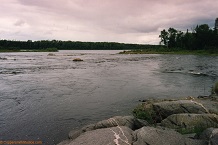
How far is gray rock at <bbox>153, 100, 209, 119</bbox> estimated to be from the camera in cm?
1458

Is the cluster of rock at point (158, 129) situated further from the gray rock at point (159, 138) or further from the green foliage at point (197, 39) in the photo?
the green foliage at point (197, 39)

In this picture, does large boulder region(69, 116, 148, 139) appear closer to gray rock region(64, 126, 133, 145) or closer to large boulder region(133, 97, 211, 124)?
gray rock region(64, 126, 133, 145)

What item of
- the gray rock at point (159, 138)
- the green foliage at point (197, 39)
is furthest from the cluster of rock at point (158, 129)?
the green foliage at point (197, 39)

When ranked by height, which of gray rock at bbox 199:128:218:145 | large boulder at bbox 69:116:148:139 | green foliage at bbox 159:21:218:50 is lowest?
large boulder at bbox 69:116:148:139

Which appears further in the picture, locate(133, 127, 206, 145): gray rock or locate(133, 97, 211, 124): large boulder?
locate(133, 97, 211, 124): large boulder

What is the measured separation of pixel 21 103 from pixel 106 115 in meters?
8.37

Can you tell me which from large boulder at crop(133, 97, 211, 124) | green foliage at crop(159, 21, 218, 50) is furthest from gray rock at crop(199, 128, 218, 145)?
green foliage at crop(159, 21, 218, 50)

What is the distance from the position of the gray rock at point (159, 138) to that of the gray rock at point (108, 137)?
386 millimetres

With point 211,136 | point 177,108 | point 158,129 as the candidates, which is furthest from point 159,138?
point 177,108

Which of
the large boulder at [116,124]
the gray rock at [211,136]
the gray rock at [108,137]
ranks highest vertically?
the gray rock at [211,136]

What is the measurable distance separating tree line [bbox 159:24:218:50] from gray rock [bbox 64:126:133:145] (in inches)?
4572

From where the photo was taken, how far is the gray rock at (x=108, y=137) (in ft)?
29.9

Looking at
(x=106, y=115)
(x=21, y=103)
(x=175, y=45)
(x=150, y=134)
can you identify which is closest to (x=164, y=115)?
(x=106, y=115)

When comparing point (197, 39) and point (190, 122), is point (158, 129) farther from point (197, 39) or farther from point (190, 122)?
point (197, 39)
